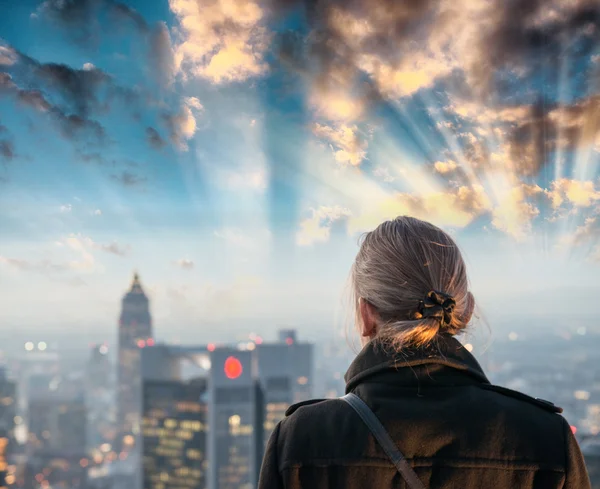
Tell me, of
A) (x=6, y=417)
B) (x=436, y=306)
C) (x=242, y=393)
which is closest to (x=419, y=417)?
(x=436, y=306)

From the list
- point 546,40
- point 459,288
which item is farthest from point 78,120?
point 459,288

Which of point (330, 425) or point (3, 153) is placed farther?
point (3, 153)

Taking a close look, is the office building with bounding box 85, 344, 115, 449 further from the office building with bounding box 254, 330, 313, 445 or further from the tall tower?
the office building with bounding box 254, 330, 313, 445

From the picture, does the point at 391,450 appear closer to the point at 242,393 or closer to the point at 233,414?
the point at 233,414

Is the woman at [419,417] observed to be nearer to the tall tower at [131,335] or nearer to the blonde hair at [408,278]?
the blonde hair at [408,278]

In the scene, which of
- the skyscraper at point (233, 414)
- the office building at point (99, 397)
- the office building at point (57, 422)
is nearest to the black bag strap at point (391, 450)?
the skyscraper at point (233, 414)

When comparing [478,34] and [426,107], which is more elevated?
[478,34]

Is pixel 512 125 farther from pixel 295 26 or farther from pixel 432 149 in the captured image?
pixel 295 26

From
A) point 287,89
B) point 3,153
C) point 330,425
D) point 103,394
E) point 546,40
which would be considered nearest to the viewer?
point 330,425

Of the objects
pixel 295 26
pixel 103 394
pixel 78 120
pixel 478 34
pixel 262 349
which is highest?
pixel 295 26
